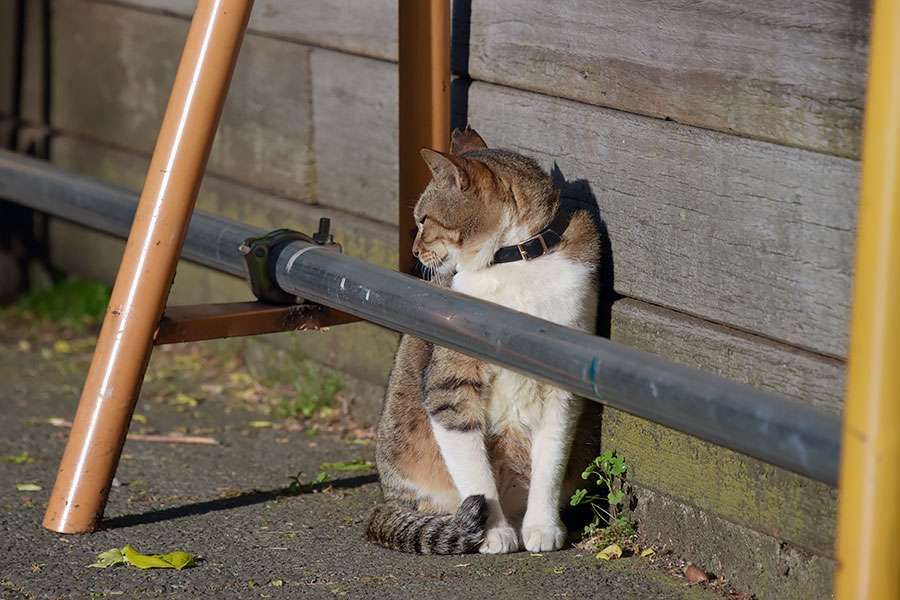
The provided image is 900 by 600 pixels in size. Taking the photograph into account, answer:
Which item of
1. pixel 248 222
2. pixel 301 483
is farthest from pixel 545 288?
pixel 248 222

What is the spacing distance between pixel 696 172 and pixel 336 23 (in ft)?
5.41

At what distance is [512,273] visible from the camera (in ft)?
8.72

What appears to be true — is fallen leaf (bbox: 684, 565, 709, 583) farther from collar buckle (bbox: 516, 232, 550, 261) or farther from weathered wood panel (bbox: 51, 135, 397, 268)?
weathered wood panel (bbox: 51, 135, 397, 268)

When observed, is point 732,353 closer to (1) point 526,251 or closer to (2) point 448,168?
(1) point 526,251

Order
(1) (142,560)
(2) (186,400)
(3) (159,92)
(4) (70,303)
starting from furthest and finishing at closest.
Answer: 1. (4) (70,303)
2. (3) (159,92)
3. (2) (186,400)
4. (1) (142,560)

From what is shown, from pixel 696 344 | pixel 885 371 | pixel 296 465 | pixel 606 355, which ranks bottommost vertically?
pixel 296 465

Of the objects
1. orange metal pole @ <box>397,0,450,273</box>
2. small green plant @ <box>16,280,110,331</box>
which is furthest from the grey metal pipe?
small green plant @ <box>16,280,110,331</box>

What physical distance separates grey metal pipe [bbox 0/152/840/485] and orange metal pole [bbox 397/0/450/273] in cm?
44

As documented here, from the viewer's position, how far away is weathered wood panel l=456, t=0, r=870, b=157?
7.02ft

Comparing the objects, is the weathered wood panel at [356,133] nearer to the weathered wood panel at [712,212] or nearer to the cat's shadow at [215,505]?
the weathered wood panel at [712,212]

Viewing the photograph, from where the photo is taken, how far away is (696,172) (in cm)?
250

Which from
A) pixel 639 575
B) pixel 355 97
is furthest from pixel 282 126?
pixel 639 575

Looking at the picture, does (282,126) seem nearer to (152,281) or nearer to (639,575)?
(152,281)

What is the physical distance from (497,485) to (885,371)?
1.51m
